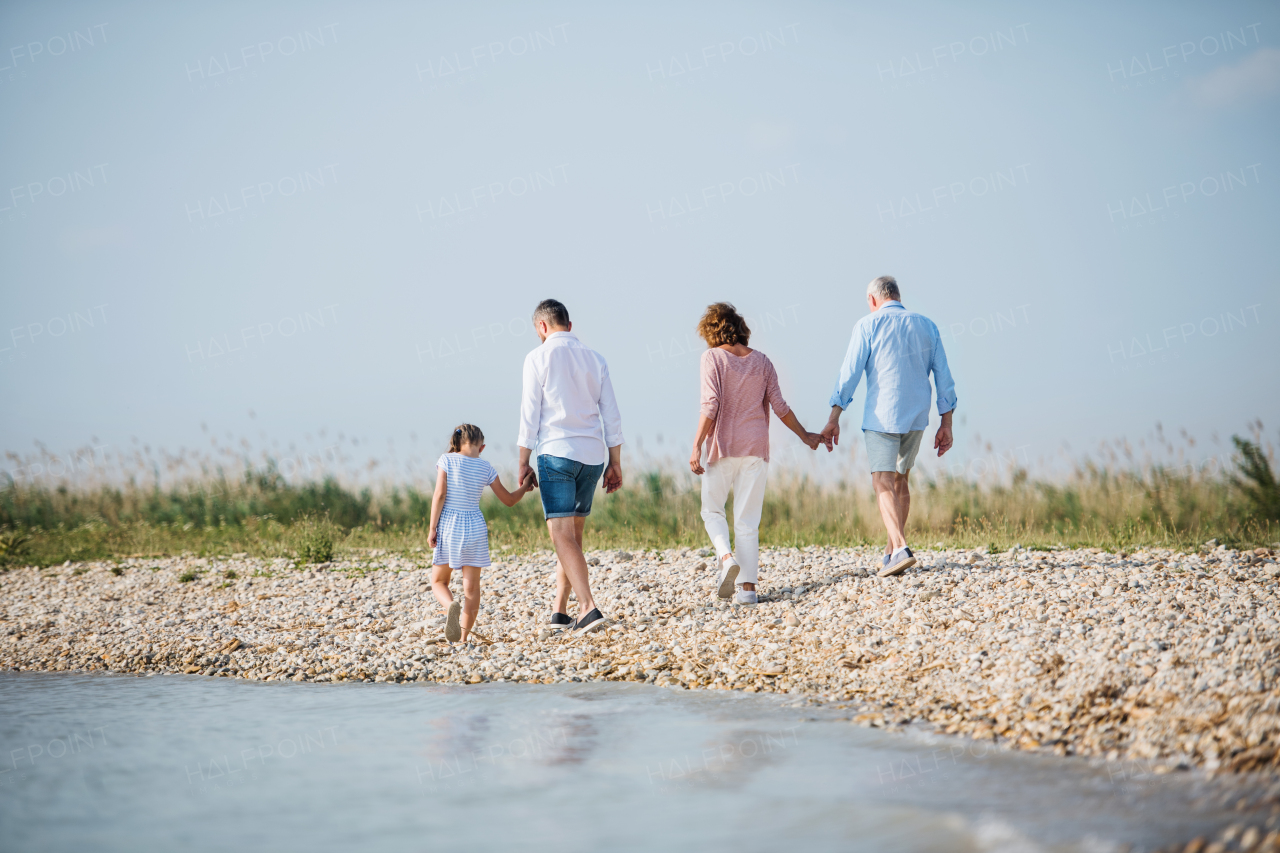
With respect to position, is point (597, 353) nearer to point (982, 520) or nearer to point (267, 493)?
point (982, 520)

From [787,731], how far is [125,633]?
6.39 meters

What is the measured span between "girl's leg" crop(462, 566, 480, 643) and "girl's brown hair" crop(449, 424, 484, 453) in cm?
84

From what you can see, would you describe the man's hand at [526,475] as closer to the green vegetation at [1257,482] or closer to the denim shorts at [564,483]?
the denim shorts at [564,483]

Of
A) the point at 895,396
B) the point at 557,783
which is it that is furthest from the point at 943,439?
the point at 557,783

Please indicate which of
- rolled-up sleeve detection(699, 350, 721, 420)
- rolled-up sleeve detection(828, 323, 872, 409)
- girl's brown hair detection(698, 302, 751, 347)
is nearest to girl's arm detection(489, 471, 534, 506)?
rolled-up sleeve detection(699, 350, 721, 420)

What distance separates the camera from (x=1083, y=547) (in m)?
9.17

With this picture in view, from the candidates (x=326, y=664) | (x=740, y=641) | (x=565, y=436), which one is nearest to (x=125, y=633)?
(x=326, y=664)

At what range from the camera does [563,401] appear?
656 centimetres

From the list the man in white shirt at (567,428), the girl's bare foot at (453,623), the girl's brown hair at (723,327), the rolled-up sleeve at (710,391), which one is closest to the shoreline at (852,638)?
the girl's bare foot at (453,623)

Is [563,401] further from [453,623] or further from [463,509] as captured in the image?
[453,623]

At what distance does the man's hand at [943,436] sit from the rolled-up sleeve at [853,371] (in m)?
0.71

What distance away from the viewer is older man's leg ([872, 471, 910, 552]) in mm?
7312

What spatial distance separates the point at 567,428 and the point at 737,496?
1443mm

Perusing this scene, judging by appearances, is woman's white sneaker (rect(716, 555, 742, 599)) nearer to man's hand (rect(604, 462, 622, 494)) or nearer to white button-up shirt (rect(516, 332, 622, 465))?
man's hand (rect(604, 462, 622, 494))
